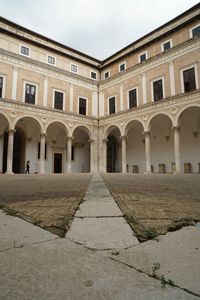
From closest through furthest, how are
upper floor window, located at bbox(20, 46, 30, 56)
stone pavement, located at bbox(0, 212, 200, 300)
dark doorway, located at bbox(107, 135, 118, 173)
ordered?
stone pavement, located at bbox(0, 212, 200, 300), upper floor window, located at bbox(20, 46, 30, 56), dark doorway, located at bbox(107, 135, 118, 173)

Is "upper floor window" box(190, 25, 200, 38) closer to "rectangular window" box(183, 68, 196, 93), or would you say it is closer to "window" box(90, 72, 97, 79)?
"rectangular window" box(183, 68, 196, 93)

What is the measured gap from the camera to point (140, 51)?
22562mm

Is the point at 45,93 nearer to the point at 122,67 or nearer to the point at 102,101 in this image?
the point at 102,101

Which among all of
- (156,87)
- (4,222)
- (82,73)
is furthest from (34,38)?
(4,222)

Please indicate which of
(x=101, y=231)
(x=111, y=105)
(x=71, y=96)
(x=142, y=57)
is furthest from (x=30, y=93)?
(x=101, y=231)

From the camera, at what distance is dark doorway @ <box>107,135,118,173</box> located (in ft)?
86.6

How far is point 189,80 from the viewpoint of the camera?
17562mm

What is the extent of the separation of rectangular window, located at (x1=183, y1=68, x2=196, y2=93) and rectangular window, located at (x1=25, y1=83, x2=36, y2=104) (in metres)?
13.1

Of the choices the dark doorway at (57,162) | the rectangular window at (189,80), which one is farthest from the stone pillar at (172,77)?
the dark doorway at (57,162)

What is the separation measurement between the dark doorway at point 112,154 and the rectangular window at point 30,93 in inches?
401

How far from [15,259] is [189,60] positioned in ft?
64.5

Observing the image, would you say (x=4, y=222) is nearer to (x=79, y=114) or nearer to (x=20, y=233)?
(x=20, y=233)

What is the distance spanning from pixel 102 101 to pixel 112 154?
6421 mm

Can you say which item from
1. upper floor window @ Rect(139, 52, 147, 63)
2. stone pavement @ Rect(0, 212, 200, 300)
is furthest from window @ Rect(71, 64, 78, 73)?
stone pavement @ Rect(0, 212, 200, 300)
